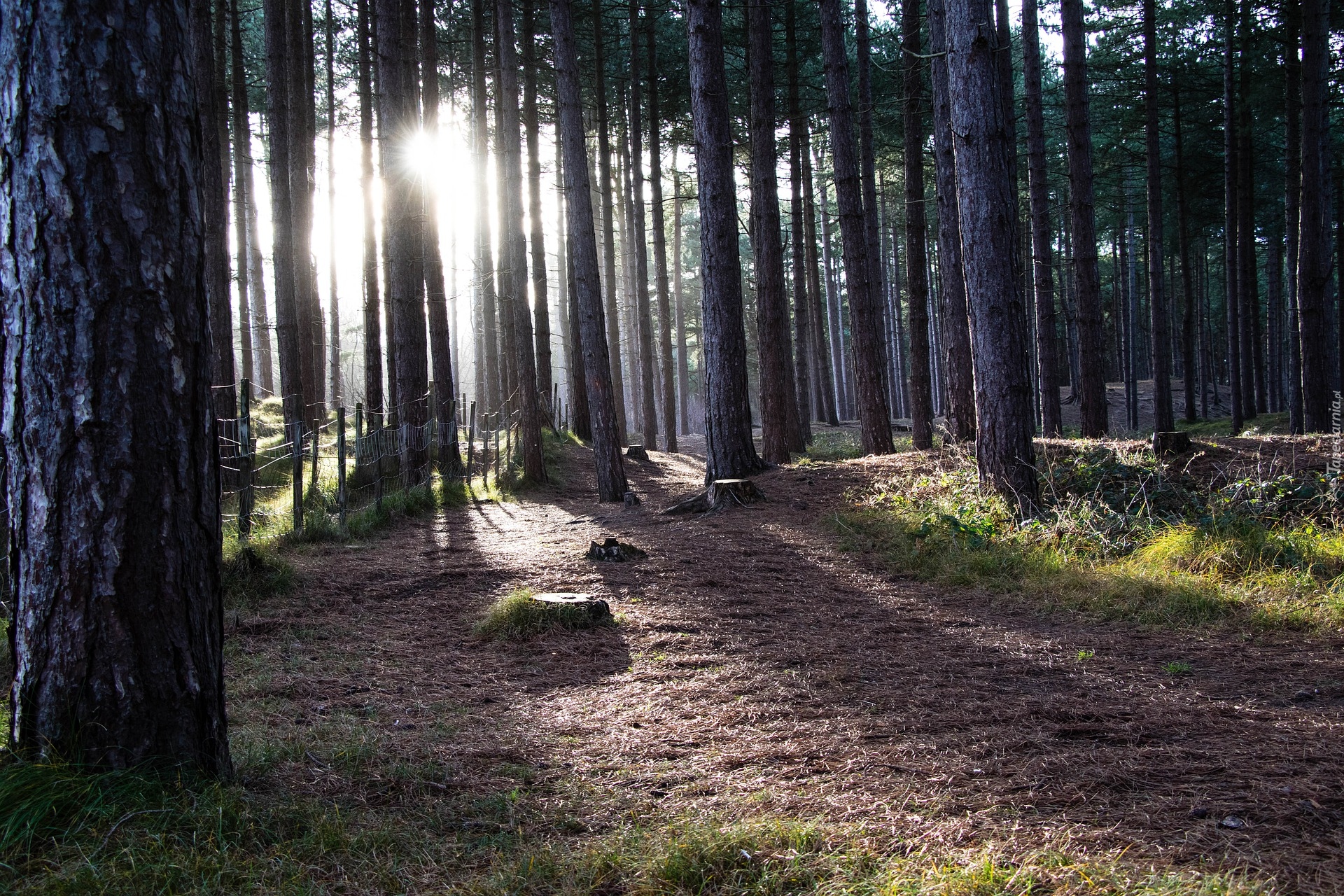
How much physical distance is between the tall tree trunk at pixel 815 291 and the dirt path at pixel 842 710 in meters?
16.9

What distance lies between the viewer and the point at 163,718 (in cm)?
259

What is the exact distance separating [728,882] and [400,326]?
11.9 metres

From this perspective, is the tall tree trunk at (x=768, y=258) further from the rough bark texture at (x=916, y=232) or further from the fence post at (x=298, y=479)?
the fence post at (x=298, y=479)

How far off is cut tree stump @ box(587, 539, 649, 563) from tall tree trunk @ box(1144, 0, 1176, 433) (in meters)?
14.9

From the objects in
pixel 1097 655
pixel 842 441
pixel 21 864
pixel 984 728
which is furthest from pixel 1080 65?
pixel 21 864

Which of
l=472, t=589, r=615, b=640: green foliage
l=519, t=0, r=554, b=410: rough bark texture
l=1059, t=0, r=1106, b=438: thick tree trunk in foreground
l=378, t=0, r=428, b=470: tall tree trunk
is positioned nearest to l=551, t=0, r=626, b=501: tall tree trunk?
l=378, t=0, r=428, b=470: tall tree trunk

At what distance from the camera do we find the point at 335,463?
14.0m

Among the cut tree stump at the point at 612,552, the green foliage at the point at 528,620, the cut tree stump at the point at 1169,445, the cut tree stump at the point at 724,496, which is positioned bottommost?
the green foliage at the point at 528,620

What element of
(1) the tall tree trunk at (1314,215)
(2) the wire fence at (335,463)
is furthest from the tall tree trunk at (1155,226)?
(2) the wire fence at (335,463)

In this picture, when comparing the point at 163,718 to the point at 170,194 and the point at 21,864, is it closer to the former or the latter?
the point at 21,864

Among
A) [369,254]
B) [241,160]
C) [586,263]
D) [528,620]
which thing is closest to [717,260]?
[586,263]

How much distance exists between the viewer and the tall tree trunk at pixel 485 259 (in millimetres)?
21308

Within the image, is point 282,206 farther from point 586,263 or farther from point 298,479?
point 298,479

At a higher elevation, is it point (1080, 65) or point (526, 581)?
point (1080, 65)
